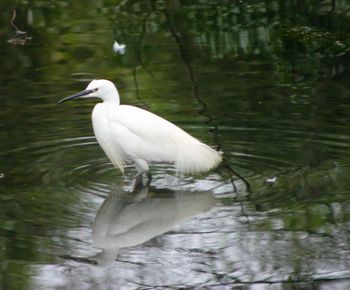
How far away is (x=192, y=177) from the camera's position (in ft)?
16.7

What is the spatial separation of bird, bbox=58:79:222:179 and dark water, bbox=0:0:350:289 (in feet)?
0.53

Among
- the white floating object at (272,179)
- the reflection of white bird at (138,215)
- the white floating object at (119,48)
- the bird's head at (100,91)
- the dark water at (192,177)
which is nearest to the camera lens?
the dark water at (192,177)

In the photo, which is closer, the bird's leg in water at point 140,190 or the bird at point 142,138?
the bird's leg in water at point 140,190

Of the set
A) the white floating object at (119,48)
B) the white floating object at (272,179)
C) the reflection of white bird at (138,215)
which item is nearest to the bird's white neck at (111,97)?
the reflection of white bird at (138,215)

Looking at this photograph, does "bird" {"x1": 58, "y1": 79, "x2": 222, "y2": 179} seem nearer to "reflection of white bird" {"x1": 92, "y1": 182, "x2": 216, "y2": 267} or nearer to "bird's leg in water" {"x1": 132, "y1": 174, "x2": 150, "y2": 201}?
Answer: "bird's leg in water" {"x1": 132, "y1": 174, "x2": 150, "y2": 201}

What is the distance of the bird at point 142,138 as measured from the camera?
16.3ft

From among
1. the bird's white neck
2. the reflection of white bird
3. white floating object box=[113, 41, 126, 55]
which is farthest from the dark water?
the bird's white neck

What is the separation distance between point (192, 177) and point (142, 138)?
0.51 metres

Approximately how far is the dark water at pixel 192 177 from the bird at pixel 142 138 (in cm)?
16

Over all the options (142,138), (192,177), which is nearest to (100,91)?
(142,138)

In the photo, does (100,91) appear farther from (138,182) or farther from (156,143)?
(138,182)

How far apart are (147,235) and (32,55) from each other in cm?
532

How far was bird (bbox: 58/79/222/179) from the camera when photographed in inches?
196

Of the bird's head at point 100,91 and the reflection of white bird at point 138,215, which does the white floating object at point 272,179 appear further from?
the bird's head at point 100,91
